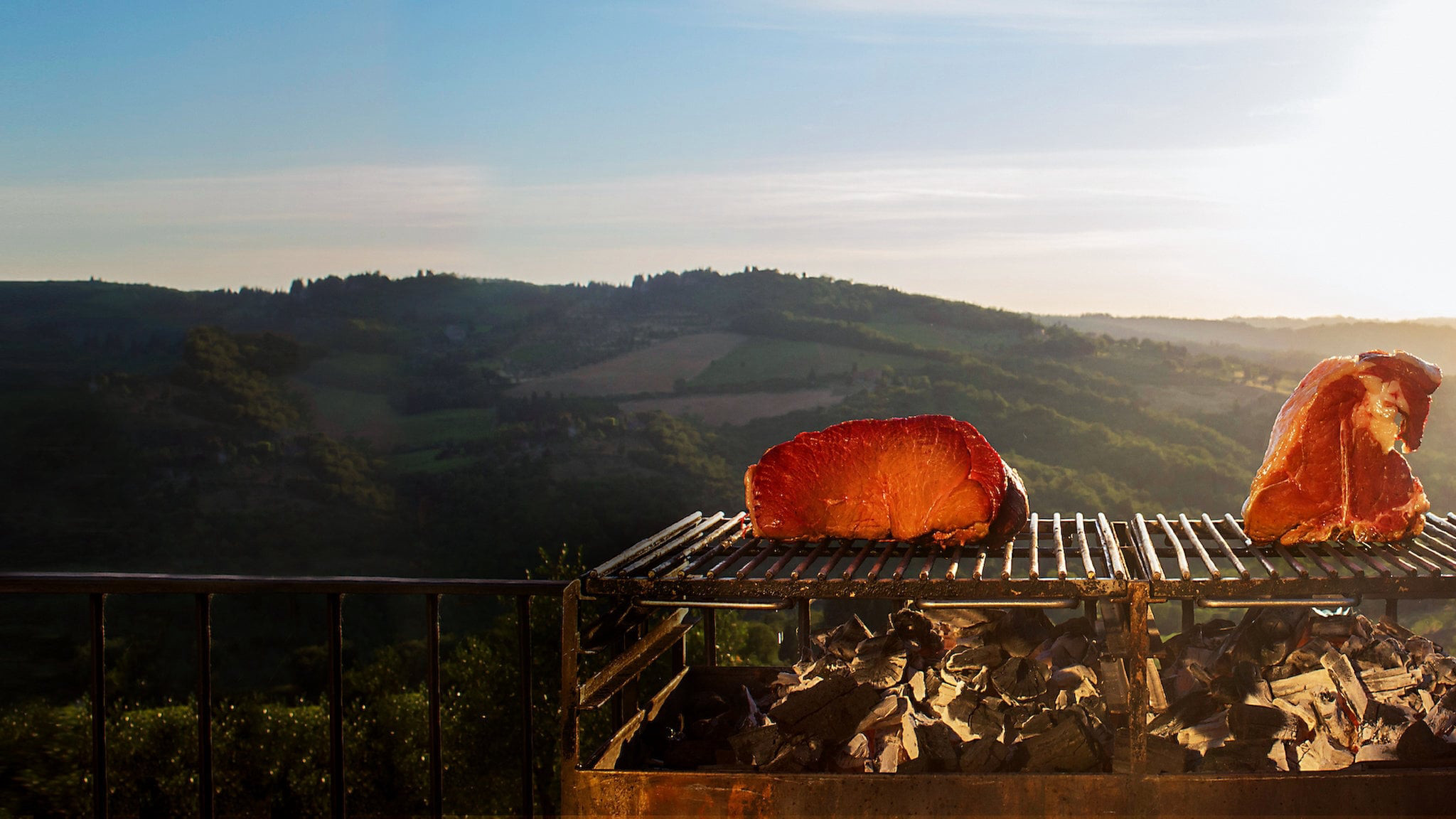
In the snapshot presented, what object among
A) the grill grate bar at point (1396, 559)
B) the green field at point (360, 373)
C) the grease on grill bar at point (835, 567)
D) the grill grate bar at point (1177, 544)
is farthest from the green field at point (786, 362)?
the grill grate bar at point (1396, 559)

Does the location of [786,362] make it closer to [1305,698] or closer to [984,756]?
[1305,698]

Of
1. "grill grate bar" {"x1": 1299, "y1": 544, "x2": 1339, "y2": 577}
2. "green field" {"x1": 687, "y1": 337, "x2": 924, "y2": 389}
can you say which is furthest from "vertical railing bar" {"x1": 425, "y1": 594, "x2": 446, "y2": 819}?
"green field" {"x1": 687, "y1": 337, "x2": 924, "y2": 389}

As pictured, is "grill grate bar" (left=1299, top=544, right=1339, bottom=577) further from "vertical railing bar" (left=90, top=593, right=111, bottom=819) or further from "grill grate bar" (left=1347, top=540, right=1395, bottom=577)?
"vertical railing bar" (left=90, top=593, right=111, bottom=819)

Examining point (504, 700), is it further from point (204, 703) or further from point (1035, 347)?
point (1035, 347)

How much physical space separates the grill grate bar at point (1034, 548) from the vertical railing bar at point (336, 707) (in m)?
1.98

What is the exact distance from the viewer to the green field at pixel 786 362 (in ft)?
135

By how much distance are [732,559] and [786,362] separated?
128 ft

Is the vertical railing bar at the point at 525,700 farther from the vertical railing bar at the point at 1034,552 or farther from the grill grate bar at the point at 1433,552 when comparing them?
the grill grate bar at the point at 1433,552

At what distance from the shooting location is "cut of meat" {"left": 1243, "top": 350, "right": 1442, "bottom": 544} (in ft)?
9.43

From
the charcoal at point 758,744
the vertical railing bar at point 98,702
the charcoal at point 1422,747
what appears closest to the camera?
the charcoal at point 1422,747

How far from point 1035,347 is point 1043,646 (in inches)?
1607

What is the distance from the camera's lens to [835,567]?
261 cm

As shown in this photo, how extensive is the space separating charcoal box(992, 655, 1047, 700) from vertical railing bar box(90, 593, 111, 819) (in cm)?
271

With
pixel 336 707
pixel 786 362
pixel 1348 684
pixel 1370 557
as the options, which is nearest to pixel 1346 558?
pixel 1370 557
